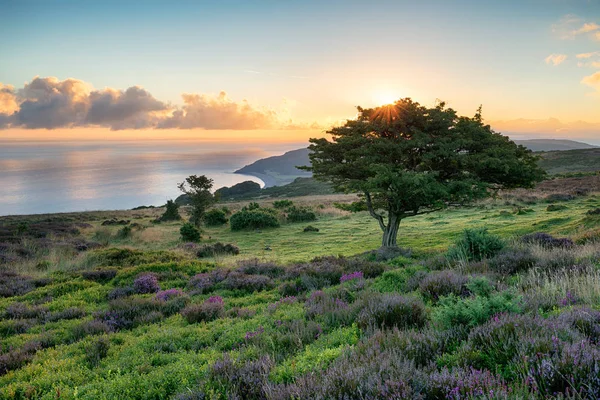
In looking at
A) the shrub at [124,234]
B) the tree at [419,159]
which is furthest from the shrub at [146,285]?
the shrub at [124,234]

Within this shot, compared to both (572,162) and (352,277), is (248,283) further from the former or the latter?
(572,162)

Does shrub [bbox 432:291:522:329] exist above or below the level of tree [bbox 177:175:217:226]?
above

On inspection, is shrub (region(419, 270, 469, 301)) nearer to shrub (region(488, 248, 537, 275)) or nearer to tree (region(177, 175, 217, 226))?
shrub (region(488, 248, 537, 275))

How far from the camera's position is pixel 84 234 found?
31.8 metres

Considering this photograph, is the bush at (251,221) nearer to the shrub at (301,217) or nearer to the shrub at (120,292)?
the shrub at (301,217)

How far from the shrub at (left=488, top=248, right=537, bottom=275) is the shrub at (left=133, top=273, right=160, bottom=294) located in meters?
11.5

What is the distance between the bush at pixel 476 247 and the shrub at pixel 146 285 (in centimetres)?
1114

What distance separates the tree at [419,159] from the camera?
1487 centimetres

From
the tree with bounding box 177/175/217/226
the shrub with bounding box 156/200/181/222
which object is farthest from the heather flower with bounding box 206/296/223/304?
the shrub with bounding box 156/200/181/222

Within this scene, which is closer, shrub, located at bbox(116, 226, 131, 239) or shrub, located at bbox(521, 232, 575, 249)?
shrub, located at bbox(521, 232, 575, 249)

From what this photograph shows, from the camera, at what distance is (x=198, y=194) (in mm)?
34500

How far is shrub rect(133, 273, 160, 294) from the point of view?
11.9 metres

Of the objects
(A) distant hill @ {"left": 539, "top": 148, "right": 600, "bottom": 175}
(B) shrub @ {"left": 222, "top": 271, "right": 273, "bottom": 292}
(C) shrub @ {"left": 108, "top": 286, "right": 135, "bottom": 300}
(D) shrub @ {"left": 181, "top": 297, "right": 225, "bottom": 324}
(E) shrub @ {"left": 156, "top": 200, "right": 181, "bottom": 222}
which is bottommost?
(E) shrub @ {"left": 156, "top": 200, "right": 181, "bottom": 222}

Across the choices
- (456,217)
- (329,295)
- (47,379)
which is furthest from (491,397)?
(456,217)
